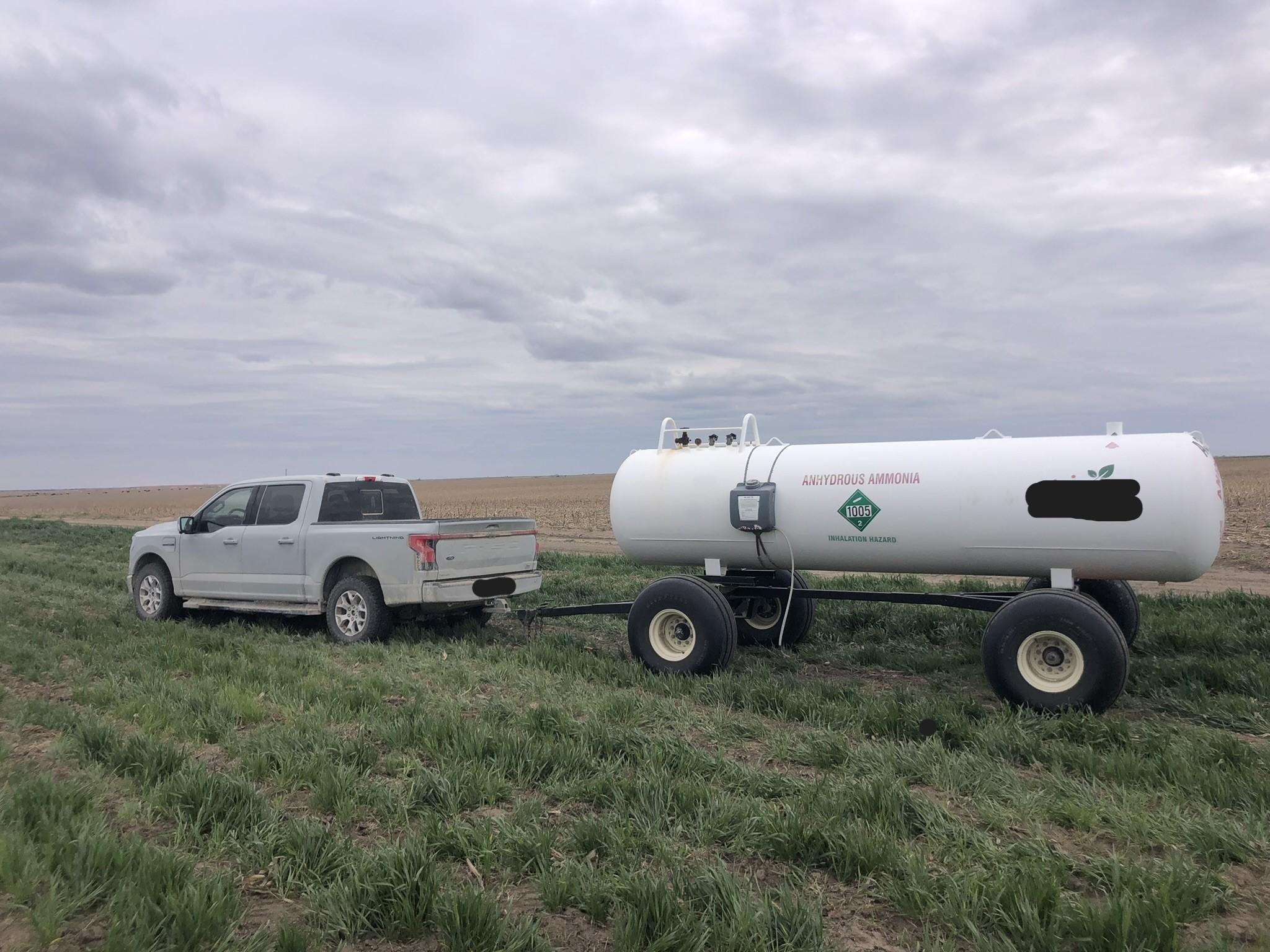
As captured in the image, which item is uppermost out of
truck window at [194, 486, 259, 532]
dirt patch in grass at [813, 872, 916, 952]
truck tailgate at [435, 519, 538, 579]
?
truck window at [194, 486, 259, 532]

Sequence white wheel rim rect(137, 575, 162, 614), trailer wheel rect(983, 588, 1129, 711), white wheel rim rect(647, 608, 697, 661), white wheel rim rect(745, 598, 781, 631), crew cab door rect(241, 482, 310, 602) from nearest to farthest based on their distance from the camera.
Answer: trailer wheel rect(983, 588, 1129, 711) < white wheel rim rect(647, 608, 697, 661) < white wheel rim rect(745, 598, 781, 631) < crew cab door rect(241, 482, 310, 602) < white wheel rim rect(137, 575, 162, 614)

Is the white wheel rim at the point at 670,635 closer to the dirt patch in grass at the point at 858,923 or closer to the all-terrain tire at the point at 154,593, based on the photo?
the dirt patch in grass at the point at 858,923

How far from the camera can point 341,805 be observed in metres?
4.42

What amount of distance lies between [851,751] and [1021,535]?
102 inches

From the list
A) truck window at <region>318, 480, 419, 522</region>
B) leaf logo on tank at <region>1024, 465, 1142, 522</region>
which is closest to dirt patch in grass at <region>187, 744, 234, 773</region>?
truck window at <region>318, 480, 419, 522</region>

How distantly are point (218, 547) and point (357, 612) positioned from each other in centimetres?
253

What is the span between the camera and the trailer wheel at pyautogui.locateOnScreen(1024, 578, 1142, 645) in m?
8.12

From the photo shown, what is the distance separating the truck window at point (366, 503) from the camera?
10.2m

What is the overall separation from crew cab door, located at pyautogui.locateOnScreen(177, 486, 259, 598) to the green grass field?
108 inches

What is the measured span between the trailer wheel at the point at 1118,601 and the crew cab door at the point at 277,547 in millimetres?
7730

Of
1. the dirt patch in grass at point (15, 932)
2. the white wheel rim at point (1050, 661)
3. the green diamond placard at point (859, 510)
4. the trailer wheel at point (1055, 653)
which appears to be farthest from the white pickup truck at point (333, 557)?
the dirt patch in grass at point (15, 932)

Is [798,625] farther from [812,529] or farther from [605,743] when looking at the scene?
[605,743]

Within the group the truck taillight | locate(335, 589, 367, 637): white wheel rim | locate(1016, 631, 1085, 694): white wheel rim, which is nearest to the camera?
locate(1016, 631, 1085, 694): white wheel rim

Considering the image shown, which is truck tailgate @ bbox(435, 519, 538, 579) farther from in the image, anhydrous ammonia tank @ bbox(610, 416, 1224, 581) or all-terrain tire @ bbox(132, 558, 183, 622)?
all-terrain tire @ bbox(132, 558, 183, 622)
